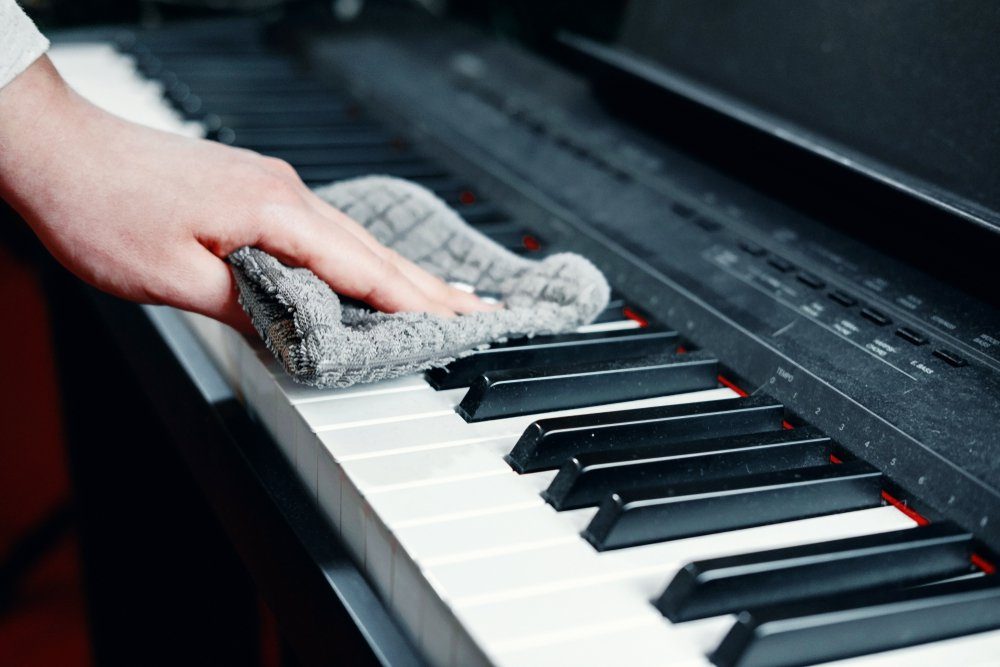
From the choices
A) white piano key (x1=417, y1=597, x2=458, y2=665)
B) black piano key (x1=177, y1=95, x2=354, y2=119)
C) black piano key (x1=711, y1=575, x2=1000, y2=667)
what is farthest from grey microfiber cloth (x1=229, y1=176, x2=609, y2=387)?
black piano key (x1=177, y1=95, x2=354, y2=119)

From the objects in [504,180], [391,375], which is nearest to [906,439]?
[391,375]

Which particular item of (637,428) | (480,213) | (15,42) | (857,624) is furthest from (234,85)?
(857,624)

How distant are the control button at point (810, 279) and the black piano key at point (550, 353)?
131mm

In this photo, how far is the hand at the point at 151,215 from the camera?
0.83 meters

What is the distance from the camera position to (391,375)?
0.80 meters

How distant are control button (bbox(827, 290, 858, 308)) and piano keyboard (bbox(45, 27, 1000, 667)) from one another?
0.41ft

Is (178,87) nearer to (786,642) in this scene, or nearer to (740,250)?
(740,250)

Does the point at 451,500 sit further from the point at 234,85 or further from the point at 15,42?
the point at 234,85

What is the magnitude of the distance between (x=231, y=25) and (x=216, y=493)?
3.98ft

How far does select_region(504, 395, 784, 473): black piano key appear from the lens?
71cm

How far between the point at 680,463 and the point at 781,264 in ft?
1.07

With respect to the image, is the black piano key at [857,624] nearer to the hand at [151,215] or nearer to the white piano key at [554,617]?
the white piano key at [554,617]

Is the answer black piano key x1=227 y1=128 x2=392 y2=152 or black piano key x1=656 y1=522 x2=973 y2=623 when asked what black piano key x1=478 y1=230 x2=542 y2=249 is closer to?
black piano key x1=227 y1=128 x2=392 y2=152

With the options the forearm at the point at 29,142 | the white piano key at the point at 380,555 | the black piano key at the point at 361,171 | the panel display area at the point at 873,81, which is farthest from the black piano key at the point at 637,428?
the black piano key at the point at 361,171
